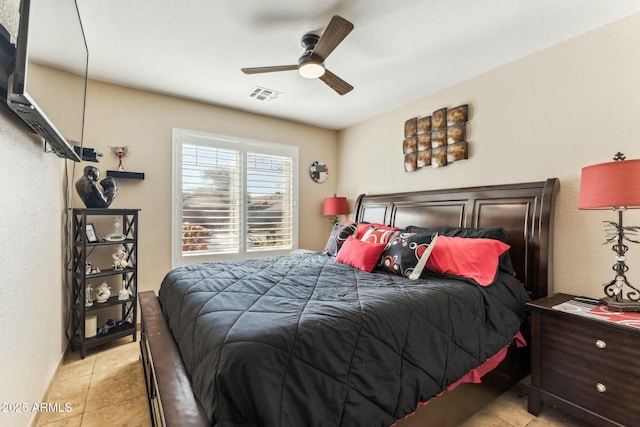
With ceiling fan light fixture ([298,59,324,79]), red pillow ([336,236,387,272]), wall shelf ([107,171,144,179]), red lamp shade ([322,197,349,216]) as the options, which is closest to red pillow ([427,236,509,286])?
red pillow ([336,236,387,272])

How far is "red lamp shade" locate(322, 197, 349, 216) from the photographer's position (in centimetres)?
422

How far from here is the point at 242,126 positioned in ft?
12.6

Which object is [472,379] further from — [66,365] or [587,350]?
[66,365]

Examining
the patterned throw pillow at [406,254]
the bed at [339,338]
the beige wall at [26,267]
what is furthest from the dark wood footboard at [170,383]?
the patterned throw pillow at [406,254]

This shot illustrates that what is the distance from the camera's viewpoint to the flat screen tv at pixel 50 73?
103cm

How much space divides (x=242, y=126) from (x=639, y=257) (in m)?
3.94

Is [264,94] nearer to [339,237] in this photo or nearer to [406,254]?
[339,237]

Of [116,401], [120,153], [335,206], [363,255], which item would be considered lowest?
[116,401]

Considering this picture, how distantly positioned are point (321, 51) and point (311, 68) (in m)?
0.15

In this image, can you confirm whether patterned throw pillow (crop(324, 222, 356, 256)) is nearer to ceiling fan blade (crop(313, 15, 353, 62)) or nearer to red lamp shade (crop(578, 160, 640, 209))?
ceiling fan blade (crop(313, 15, 353, 62))

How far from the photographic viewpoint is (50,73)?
141 centimetres

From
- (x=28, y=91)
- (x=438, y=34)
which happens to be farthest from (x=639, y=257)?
(x=28, y=91)

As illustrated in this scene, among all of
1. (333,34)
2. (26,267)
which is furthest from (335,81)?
(26,267)

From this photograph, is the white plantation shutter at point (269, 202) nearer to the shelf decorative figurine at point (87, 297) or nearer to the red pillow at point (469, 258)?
the shelf decorative figurine at point (87, 297)
